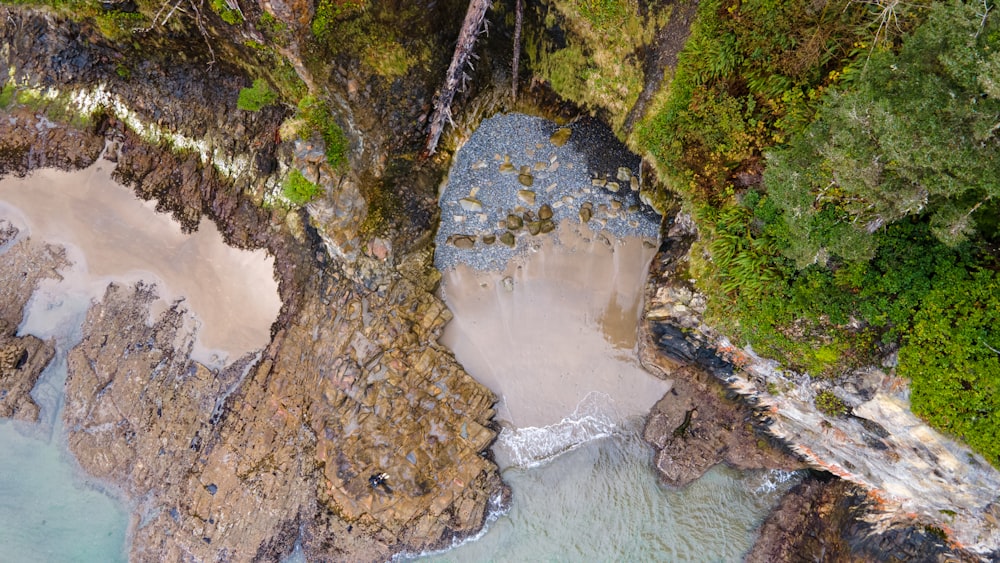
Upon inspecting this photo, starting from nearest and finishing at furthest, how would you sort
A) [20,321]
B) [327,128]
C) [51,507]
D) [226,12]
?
[226,12], [327,128], [20,321], [51,507]

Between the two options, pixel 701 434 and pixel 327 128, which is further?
pixel 701 434

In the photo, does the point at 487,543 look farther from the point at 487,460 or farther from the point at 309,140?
the point at 309,140

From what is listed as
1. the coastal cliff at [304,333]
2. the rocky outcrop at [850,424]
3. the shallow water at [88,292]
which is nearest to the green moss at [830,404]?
the rocky outcrop at [850,424]

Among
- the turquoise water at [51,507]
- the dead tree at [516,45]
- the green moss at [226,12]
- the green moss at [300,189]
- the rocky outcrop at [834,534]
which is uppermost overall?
the dead tree at [516,45]

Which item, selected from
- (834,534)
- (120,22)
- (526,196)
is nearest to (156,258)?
(120,22)

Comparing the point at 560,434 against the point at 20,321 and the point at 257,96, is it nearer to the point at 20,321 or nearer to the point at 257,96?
the point at 257,96

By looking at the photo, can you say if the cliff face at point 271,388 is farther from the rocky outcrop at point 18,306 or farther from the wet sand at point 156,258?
the wet sand at point 156,258
